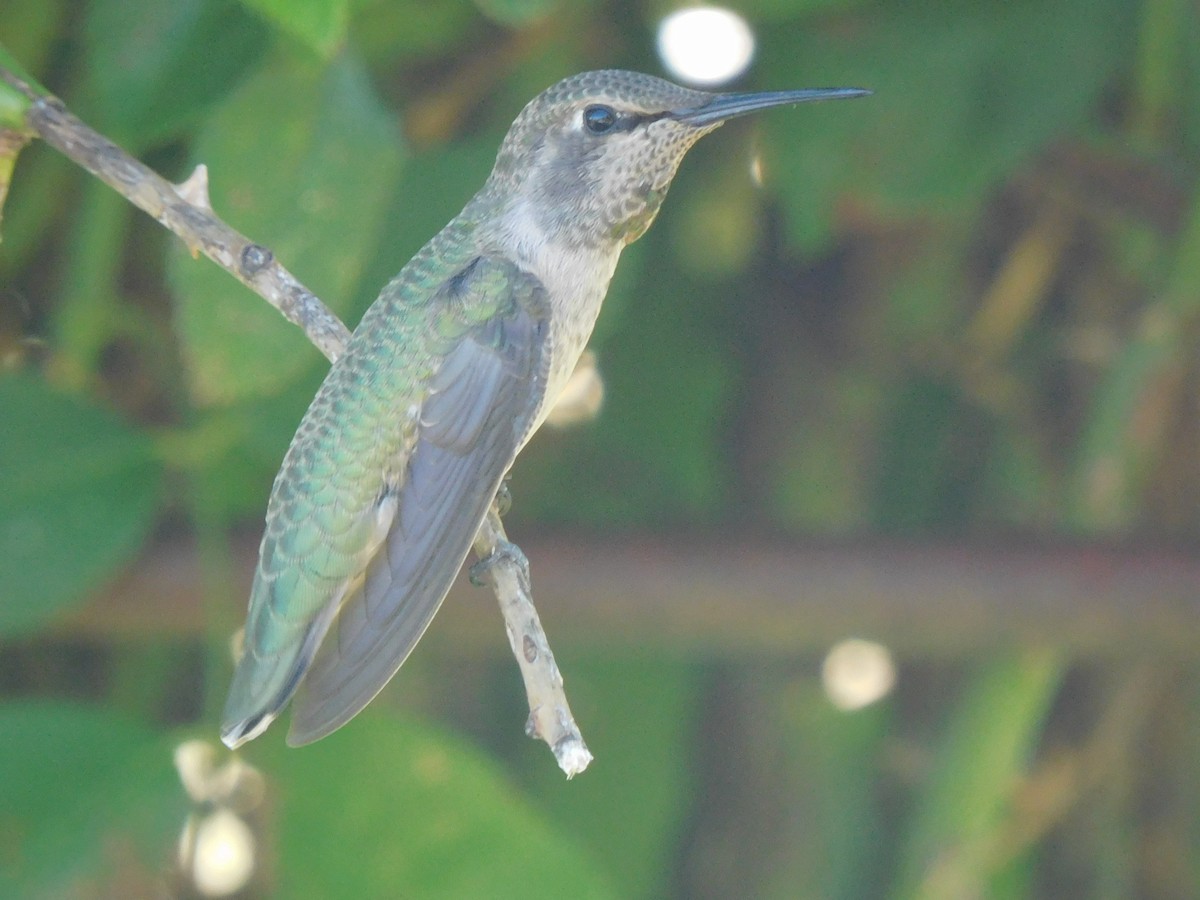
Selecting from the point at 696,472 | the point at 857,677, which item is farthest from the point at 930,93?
the point at 857,677

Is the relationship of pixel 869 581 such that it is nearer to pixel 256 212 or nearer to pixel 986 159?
pixel 986 159

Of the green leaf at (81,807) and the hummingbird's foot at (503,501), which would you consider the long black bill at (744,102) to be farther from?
the green leaf at (81,807)

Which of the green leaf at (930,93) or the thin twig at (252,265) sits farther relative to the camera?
the green leaf at (930,93)

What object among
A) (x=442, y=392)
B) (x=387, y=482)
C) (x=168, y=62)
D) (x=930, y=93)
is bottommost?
(x=387, y=482)

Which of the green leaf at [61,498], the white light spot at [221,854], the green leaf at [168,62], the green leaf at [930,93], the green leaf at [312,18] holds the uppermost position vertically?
the green leaf at [930,93]

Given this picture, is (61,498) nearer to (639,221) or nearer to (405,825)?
(405,825)

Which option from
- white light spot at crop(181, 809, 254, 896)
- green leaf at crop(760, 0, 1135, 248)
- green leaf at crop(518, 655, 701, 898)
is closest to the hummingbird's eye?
green leaf at crop(760, 0, 1135, 248)

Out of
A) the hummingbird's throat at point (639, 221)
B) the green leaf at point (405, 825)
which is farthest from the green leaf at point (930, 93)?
the green leaf at point (405, 825)
